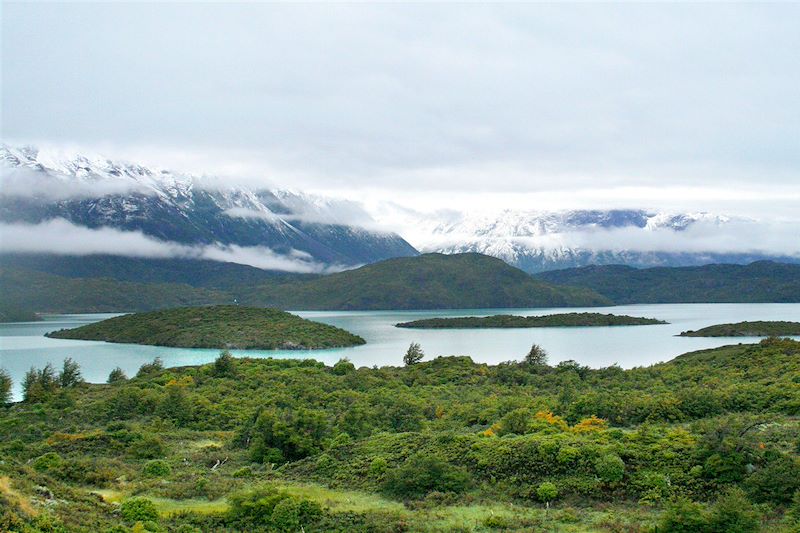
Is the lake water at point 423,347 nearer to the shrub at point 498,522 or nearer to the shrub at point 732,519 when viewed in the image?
the shrub at point 498,522

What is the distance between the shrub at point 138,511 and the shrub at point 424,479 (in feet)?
33.8

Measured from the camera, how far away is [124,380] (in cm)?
8025

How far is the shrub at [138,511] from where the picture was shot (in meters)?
27.7

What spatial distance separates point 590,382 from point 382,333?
372 ft

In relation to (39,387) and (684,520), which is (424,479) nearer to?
(684,520)

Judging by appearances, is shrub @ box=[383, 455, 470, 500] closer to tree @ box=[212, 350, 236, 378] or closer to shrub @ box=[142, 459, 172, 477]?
shrub @ box=[142, 459, 172, 477]

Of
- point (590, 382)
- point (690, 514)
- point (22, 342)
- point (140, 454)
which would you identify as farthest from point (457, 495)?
point (22, 342)

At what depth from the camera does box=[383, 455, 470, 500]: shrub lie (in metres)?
32.2

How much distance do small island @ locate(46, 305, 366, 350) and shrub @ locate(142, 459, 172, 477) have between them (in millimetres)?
108635

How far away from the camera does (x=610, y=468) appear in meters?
31.3

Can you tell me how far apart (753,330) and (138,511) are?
154 m

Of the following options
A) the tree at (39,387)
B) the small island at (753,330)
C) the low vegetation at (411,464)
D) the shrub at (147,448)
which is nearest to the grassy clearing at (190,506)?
the low vegetation at (411,464)

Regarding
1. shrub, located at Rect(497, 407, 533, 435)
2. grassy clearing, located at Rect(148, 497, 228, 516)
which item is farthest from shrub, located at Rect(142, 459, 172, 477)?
shrub, located at Rect(497, 407, 533, 435)

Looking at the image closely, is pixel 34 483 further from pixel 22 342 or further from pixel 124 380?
pixel 22 342
